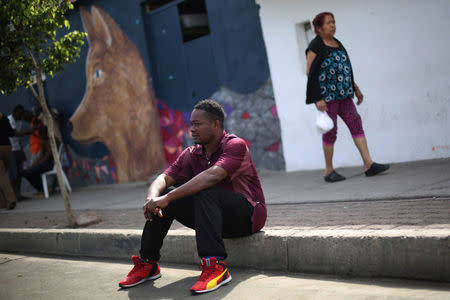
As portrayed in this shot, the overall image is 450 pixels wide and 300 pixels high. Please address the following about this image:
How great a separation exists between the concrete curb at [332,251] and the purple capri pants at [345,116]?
2496 mm

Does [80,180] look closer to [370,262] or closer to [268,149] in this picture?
[268,149]

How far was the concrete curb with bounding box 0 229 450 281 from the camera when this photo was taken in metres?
3.03

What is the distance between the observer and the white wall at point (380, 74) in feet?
21.5

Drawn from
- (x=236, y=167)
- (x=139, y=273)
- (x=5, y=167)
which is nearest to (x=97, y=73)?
(x=5, y=167)

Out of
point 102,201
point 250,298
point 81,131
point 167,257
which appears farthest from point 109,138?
point 250,298

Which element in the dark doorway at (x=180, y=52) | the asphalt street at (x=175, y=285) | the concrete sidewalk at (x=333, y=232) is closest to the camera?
the asphalt street at (x=175, y=285)

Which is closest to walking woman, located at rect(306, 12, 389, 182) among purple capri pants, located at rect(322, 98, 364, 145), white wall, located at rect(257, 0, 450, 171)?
purple capri pants, located at rect(322, 98, 364, 145)

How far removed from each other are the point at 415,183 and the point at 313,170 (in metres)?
2.84

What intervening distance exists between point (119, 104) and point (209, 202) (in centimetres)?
763

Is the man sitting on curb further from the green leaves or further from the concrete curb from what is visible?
the green leaves

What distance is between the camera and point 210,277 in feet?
11.2

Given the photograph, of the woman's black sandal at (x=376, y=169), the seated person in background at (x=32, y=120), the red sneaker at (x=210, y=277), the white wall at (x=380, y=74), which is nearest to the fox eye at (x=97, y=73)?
the seated person in background at (x=32, y=120)

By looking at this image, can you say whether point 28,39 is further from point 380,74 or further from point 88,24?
point 88,24

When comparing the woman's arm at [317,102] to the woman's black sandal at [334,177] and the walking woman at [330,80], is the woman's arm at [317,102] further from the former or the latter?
the woman's black sandal at [334,177]
